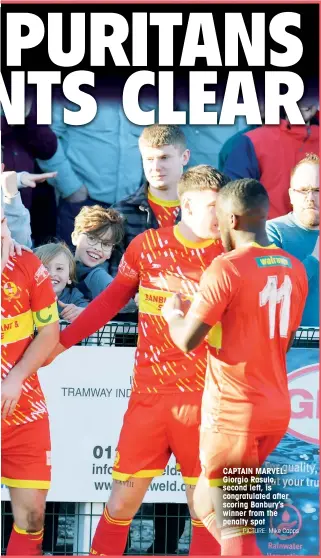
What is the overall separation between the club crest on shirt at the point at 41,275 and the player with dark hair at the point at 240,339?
614 mm

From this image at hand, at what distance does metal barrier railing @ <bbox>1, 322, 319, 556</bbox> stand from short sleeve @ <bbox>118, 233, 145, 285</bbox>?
0.45m

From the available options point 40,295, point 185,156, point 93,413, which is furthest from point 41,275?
point 185,156

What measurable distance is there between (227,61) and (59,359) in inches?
68.8

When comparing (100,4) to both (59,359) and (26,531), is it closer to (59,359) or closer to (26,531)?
(59,359)

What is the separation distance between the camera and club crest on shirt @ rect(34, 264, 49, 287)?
19.9 ft

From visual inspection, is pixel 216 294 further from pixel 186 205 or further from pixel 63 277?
pixel 63 277

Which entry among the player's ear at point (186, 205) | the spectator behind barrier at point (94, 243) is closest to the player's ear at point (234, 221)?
the player's ear at point (186, 205)

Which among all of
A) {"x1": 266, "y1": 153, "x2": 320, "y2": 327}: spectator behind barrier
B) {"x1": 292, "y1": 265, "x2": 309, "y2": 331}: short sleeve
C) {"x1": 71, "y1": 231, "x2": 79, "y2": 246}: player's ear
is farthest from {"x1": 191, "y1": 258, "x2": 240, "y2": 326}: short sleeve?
{"x1": 71, "y1": 231, "x2": 79, "y2": 246}: player's ear

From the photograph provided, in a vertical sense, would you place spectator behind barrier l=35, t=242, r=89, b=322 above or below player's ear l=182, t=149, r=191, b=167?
below

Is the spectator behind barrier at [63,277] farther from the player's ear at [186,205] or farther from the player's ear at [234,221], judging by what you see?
the player's ear at [234,221]

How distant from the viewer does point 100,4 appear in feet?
20.9

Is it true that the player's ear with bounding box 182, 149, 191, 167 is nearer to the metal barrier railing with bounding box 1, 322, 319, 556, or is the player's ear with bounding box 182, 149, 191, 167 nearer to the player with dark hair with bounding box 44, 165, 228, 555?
the player with dark hair with bounding box 44, 165, 228, 555

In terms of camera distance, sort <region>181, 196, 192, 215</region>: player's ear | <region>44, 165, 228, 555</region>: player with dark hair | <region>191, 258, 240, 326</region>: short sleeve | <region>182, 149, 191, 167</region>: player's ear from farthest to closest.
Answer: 1. <region>182, 149, 191, 167</region>: player's ear
2. <region>181, 196, 192, 215</region>: player's ear
3. <region>44, 165, 228, 555</region>: player with dark hair
4. <region>191, 258, 240, 326</region>: short sleeve

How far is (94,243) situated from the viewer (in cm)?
647
